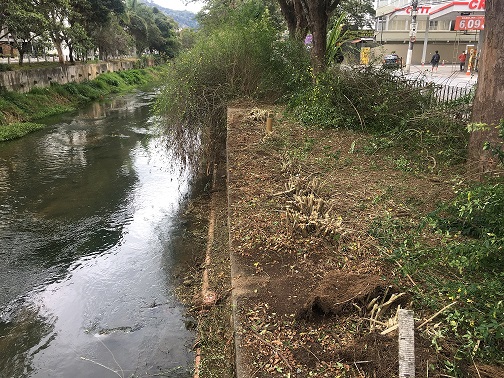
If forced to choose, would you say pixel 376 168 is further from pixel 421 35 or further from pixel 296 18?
pixel 421 35

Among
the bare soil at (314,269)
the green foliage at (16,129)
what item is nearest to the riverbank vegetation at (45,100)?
the green foliage at (16,129)

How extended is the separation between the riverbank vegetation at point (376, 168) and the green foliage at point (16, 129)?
29.3ft

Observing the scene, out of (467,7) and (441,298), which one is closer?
Result: (441,298)

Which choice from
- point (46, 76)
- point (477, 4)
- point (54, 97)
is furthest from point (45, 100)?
point (477, 4)

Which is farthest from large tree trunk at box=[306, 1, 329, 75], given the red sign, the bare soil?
the red sign

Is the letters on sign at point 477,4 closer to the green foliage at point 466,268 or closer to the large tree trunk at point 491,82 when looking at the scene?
the large tree trunk at point 491,82

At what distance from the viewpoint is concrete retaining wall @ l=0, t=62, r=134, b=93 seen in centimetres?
2067

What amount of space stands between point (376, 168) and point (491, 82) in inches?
73.0

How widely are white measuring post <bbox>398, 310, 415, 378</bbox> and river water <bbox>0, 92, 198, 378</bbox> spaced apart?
3129mm

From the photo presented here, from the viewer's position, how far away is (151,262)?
7273 mm

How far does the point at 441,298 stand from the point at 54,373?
435cm

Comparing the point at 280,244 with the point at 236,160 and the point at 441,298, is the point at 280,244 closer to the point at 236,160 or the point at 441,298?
the point at 441,298

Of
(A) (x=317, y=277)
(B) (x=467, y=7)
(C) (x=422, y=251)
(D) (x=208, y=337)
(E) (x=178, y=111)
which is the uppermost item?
(B) (x=467, y=7)

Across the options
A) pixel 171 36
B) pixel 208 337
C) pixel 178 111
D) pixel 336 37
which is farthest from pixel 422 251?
pixel 171 36
